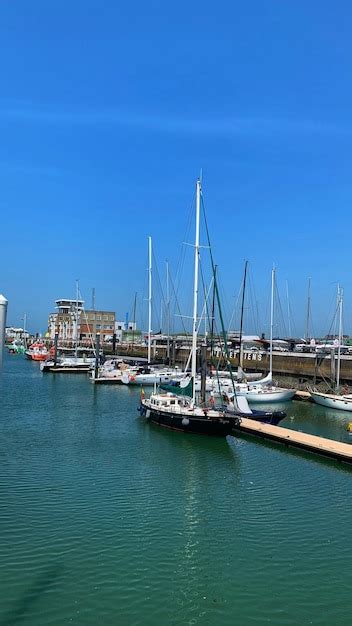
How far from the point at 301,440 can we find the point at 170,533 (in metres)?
15.3

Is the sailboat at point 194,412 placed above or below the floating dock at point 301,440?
above

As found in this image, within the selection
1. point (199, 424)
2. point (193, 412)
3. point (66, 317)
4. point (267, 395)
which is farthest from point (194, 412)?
point (66, 317)

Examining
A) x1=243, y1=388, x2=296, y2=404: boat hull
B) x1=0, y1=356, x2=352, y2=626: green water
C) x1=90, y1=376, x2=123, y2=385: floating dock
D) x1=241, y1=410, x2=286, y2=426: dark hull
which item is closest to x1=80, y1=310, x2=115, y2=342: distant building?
x1=90, y1=376, x2=123, y2=385: floating dock

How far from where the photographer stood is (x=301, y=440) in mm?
31094

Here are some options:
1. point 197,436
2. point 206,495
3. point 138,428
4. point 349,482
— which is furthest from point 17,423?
point 349,482

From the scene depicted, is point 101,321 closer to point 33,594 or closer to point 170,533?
point 170,533

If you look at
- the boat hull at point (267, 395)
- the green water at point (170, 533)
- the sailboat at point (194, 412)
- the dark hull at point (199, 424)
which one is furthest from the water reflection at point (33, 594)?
the boat hull at point (267, 395)

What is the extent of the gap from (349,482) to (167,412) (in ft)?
43.9

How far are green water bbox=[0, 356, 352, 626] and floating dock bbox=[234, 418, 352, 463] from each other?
74 cm

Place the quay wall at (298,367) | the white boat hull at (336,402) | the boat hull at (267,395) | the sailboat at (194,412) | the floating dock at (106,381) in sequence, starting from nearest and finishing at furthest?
the sailboat at (194,412), the white boat hull at (336,402), the boat hull at (267,395), the quay wall at (298,367), the floating dock at (106,381)

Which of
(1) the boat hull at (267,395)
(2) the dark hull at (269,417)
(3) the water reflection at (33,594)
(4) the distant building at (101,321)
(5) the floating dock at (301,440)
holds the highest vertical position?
(4) the distant building at (101,321)

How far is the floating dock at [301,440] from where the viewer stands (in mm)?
28297

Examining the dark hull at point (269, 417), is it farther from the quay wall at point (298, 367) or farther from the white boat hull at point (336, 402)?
the quay wall at point (298, 367)

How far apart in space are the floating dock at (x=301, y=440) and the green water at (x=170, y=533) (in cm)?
74
